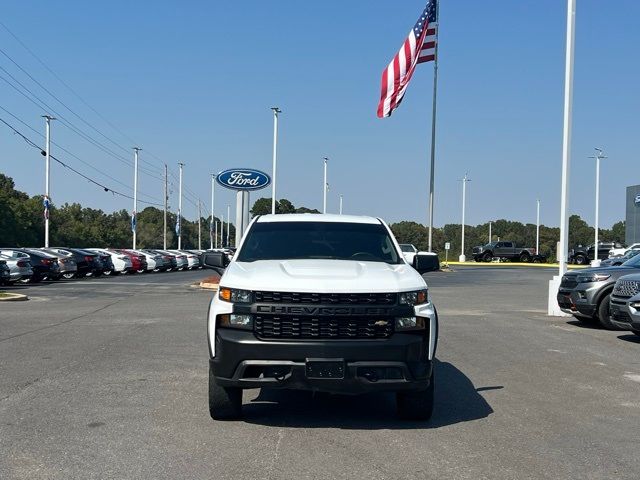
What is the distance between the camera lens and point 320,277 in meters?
6.22

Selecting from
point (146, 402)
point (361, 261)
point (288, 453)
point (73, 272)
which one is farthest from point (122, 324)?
point (73, 272)

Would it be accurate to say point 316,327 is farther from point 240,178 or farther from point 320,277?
point 240,178

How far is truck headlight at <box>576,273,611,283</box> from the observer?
1455 centimetres

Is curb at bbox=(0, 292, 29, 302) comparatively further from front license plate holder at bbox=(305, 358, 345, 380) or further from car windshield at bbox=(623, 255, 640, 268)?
front license plate holder at bbox=(305, 358, 345, 380)

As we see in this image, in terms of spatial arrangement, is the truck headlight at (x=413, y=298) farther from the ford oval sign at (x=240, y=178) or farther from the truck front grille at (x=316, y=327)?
the ford oval sign at (x=240, y=178)

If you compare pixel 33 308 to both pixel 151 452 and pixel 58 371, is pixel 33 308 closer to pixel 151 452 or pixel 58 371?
pixel 58 371

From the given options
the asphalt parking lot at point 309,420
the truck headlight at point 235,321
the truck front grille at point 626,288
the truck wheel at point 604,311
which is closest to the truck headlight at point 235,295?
the truck headlight at point 235,321

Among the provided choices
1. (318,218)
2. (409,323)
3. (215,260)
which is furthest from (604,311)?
(409,323)

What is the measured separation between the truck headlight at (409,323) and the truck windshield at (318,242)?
137 cm

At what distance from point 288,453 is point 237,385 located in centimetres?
73

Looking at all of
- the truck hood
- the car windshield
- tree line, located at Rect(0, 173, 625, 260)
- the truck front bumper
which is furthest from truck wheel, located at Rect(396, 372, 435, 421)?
tree line, located at Rect(0, 173, 625, 260)

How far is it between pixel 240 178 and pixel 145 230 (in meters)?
104

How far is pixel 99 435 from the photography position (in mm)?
6156

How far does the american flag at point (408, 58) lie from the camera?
3216 centimetres
